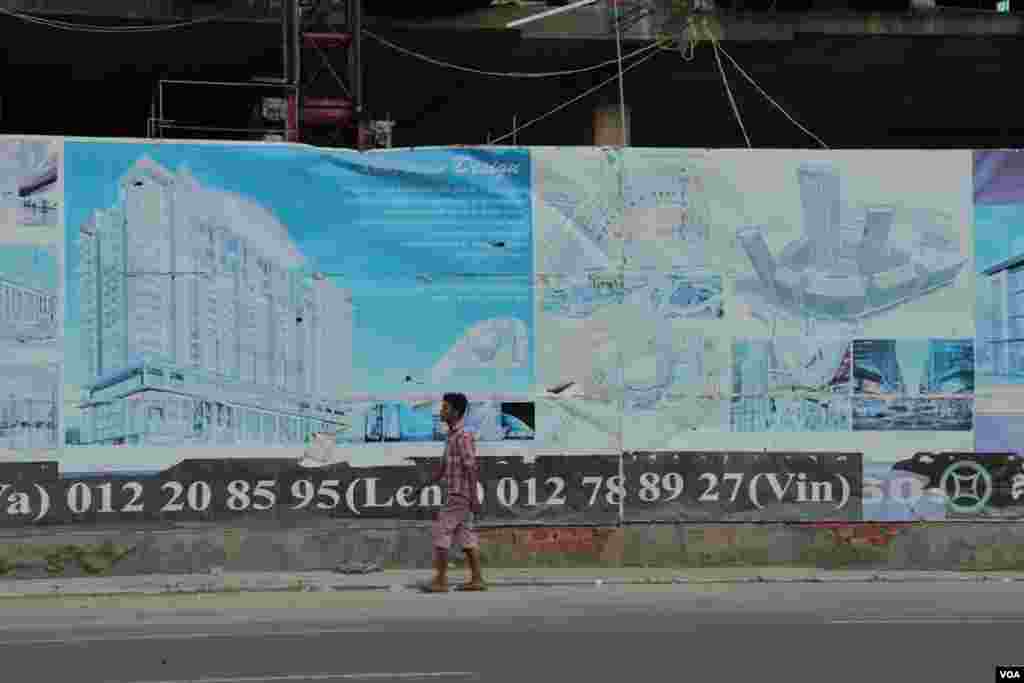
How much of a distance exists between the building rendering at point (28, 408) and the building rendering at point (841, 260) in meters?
6.46

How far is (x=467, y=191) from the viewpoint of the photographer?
45.9 ft

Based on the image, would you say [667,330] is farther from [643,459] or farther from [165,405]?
[165,405]

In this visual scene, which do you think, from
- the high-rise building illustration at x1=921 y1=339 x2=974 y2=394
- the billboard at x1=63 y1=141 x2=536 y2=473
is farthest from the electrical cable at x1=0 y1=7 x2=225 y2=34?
the high-rise building illustration at x1=921 y1=339 x2=974 y2=394

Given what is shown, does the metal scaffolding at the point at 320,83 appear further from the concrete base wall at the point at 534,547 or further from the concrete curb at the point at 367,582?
the concrete curb at the point at 367,582

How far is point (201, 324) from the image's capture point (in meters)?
13.6

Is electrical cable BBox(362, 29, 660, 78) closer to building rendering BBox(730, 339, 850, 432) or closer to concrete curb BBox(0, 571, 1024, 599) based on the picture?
building rendering BBox(730, 339, 850, 432)

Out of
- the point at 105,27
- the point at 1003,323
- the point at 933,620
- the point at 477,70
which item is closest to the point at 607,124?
the point at 477,70

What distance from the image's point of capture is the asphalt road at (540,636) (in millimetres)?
8922

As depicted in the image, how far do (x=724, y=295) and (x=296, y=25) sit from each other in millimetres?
8347

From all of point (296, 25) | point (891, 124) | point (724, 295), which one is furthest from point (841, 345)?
point (891, 124)

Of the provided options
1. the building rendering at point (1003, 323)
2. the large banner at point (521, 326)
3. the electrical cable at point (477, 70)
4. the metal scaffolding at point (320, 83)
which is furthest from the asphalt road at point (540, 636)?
the electrical cable at point (477, 70)

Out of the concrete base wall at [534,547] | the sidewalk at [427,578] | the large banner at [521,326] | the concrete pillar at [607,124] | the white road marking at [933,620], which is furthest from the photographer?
the concrete pillar at [607,124]

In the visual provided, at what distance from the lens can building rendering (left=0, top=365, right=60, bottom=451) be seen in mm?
13359

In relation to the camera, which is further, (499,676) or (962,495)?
(962,495)
